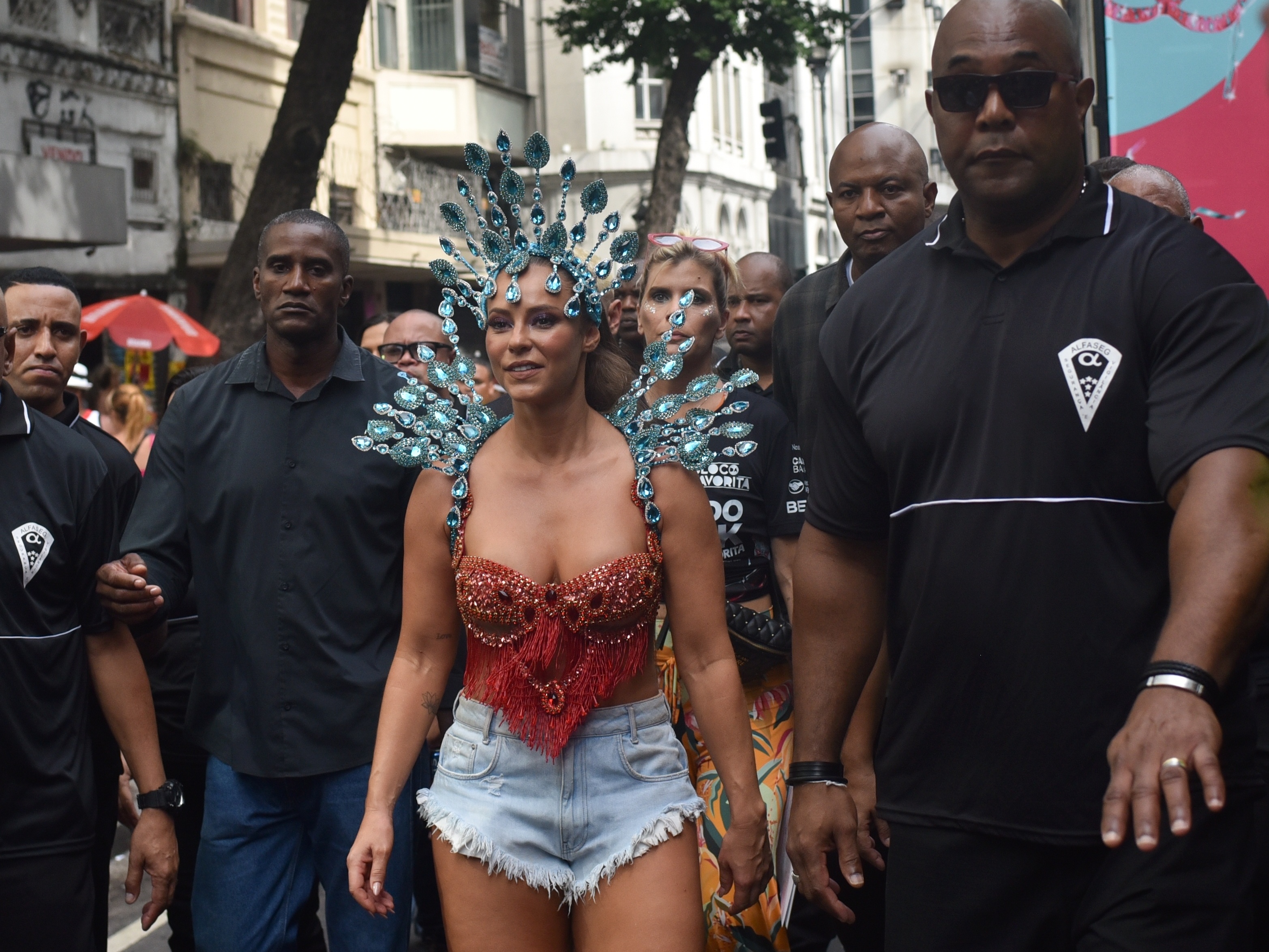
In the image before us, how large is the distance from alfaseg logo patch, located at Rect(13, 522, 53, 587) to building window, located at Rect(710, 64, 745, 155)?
129ft

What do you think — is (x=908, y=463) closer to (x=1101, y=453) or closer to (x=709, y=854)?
(x=1101, y=453)

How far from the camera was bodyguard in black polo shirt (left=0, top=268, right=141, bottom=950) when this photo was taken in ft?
16.0

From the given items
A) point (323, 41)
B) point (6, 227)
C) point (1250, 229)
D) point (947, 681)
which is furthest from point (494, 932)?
point (6, 227)

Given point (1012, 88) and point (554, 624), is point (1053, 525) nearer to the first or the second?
point (1012, 88)

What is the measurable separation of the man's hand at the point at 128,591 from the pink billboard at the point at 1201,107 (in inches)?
154

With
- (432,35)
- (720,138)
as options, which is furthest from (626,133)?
(432,35)

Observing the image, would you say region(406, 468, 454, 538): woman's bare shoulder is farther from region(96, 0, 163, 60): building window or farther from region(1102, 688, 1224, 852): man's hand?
region(96, 0, 163, 60): building window

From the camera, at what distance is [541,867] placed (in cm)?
356

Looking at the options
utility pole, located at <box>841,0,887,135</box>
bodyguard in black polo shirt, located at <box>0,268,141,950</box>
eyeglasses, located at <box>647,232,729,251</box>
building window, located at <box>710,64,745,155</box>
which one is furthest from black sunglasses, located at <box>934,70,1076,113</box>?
utility pole, located at <box>841,0,887,135</box>

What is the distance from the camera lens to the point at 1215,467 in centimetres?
262

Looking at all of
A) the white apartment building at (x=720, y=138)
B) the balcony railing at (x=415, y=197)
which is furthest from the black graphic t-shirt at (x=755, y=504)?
the balcony railing at (x=415, y=197)

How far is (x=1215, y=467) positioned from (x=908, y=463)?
1.94 feet

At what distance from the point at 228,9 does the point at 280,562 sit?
22.7 m

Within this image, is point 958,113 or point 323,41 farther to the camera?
point 323,41
